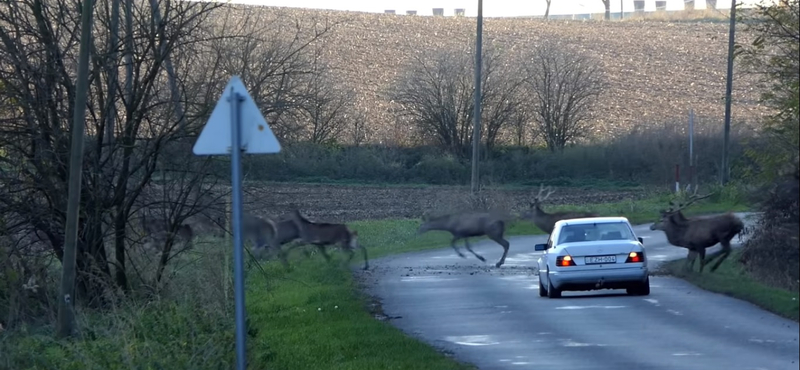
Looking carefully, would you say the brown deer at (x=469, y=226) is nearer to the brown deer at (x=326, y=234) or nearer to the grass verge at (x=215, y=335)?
the brown deer at (x=326, y=234)

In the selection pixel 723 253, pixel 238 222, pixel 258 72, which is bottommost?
pixel 723 253

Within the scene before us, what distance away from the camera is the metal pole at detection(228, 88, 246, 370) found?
8469mm

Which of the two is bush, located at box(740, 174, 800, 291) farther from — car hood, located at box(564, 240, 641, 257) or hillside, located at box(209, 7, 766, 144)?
hillside, located at box(209, 7, 766, 144)

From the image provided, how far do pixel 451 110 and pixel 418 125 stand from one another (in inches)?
83.8

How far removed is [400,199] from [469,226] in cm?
1746

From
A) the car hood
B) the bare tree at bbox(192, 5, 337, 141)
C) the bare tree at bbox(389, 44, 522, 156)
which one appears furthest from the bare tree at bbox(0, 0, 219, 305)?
the bare tree at bbox(389, 44, 522, 156)

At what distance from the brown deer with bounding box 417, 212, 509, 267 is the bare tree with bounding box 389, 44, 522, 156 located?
29.3m

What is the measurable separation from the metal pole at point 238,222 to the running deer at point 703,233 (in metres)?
16.2

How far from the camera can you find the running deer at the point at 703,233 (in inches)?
912

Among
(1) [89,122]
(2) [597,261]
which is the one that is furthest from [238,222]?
(2) [597,261]

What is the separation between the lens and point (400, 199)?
47.3 metres

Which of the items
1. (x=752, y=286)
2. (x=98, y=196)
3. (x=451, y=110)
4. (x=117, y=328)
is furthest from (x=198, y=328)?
(x=451, y=110)

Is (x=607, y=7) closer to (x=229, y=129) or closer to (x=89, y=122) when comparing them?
(x=89, y=122)

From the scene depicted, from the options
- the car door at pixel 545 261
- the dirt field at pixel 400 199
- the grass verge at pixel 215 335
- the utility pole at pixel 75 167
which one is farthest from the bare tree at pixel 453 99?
the utility pole at pixel 75 167
